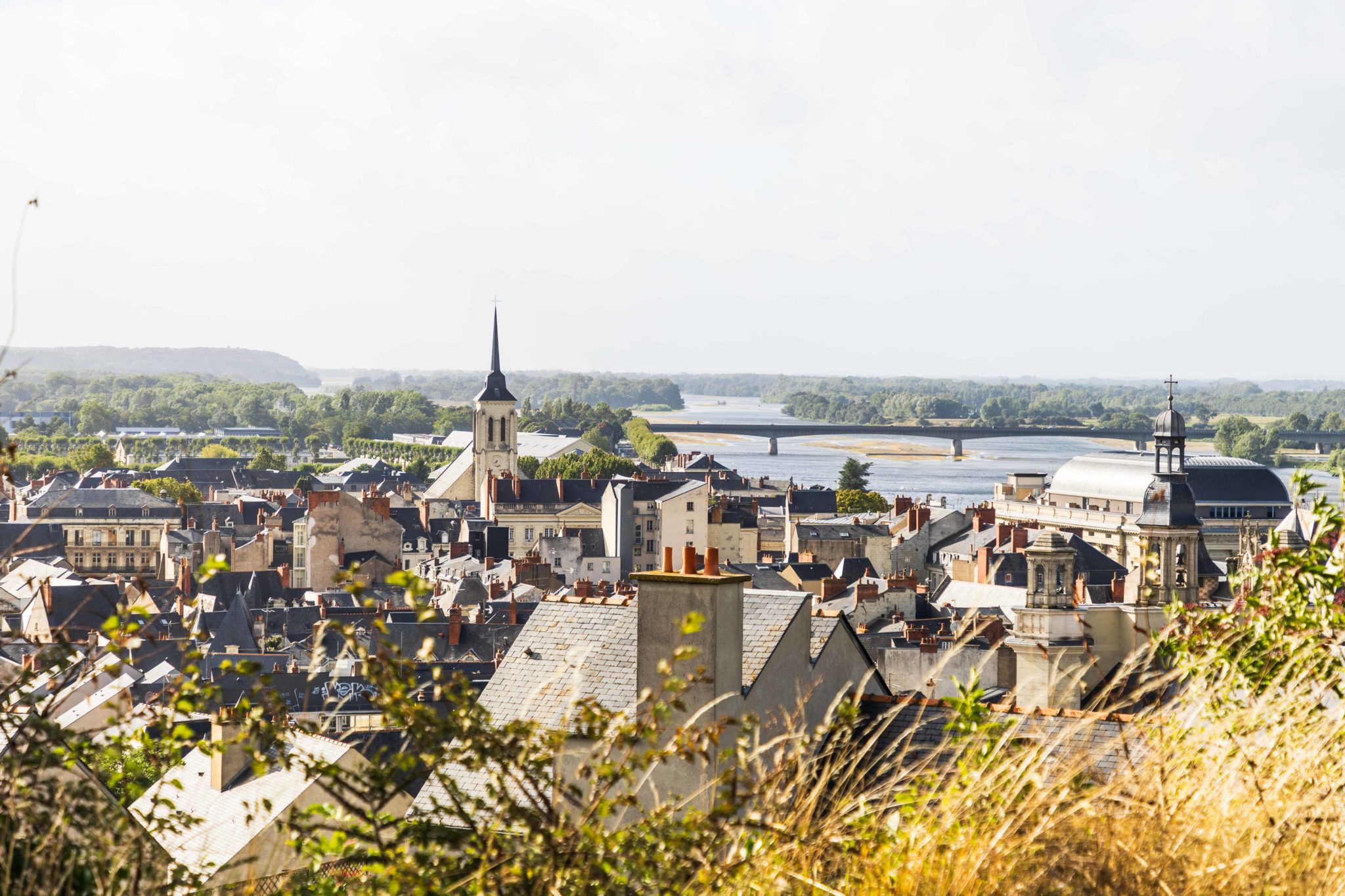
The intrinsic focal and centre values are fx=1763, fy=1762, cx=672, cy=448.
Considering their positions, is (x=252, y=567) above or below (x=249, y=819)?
below

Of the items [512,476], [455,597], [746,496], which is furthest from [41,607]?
[746,496]

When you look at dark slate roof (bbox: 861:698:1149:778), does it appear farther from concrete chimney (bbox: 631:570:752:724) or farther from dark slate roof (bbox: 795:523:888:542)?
dark slate roof (bbox: 795:523:888:542)

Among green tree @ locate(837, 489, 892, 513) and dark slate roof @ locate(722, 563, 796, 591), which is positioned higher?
dark slate roof @ locate(722, 563, 796, 591)

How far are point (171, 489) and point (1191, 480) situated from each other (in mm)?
51504

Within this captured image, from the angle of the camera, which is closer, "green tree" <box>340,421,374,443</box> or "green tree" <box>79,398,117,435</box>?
"green tree" <box>340,421,374,443</box>

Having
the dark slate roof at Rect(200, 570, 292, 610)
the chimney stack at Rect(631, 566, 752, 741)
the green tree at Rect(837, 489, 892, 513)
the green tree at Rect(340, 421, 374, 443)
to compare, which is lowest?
the green tree at Rect(340, 421, 374, 443)

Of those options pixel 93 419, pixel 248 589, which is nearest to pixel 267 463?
pixel 93 419

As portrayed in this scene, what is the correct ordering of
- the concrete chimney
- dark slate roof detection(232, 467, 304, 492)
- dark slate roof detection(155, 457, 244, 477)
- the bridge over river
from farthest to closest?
the bridge over river → dark slate roof detection(155, 457, 244, 477) → dark slate roof detection(232, 467, 304, 492) → the concrete chimney

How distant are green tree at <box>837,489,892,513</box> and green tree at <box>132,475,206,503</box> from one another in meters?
31.8

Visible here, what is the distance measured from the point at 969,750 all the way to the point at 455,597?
42.0 metres

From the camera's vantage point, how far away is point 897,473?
516ft

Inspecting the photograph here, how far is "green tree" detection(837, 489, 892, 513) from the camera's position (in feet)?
279

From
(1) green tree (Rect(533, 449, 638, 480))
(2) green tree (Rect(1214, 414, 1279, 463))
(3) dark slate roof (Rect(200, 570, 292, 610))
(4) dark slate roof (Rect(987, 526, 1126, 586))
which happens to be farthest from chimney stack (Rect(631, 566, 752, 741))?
(2) green tree (Rect(1214, 414, 1279, 463))

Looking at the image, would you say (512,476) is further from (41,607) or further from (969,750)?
(969,750)
